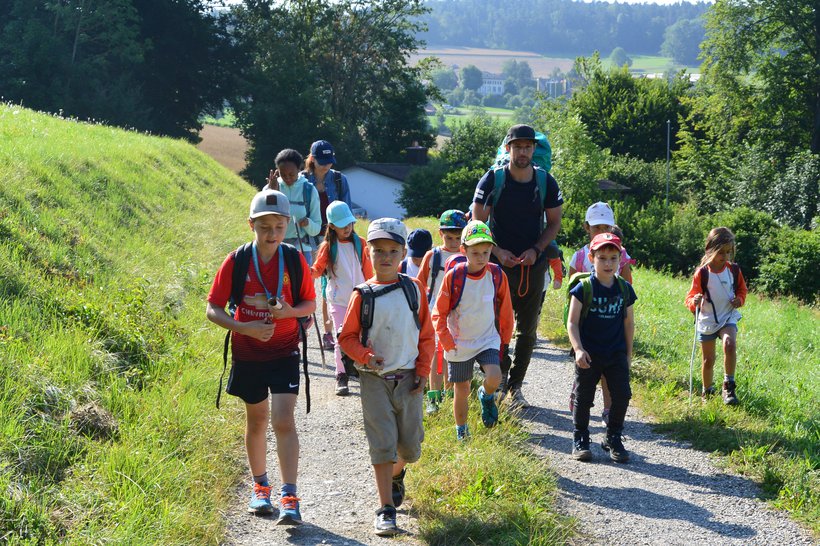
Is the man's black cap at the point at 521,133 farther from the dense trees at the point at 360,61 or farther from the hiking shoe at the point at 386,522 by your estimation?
the dense trees at the point at 360,61

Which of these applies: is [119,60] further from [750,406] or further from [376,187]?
[750,406]

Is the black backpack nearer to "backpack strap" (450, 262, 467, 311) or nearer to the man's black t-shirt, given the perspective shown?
"backpack strap" (450, 262, 467, 311)

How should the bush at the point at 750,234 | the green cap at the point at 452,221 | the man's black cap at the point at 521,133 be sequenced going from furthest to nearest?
the bush at the point at 750,234 < the green cap at the point at 452,221 < the man's black cap at the point at 521,133

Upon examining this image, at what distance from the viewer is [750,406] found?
7.82 metres

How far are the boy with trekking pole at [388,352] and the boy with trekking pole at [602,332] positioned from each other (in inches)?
64.7

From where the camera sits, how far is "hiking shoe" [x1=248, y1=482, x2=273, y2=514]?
5.18 meters

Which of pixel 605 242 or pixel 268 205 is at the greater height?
pixel 268 205

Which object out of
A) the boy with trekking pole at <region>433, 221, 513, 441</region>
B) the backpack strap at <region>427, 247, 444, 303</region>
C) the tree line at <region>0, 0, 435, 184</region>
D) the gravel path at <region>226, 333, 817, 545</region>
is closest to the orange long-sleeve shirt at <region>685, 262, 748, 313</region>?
the gravel path at <region>226, 333, 817, 545</region>

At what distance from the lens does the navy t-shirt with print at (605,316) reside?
641 cm

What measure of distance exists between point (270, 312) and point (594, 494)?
8.03 ft

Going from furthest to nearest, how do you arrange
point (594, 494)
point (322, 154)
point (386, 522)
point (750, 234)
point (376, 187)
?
point (376, 187)
point (750, 234)
point (322, 154)
point (594, 494)
point (386, 522)

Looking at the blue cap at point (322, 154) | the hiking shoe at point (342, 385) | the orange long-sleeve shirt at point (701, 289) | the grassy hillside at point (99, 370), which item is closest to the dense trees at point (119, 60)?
the grassy hillside at point (99, 370)

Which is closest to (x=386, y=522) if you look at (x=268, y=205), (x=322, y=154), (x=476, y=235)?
(x=268, y=205)

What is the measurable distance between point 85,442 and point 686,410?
4775mm
